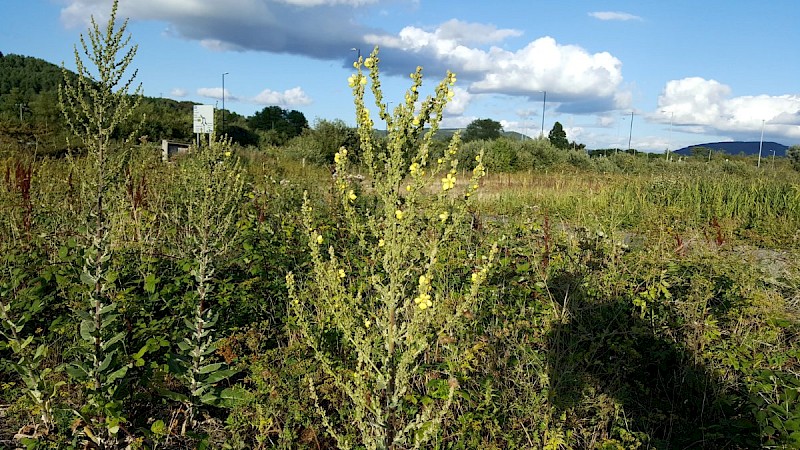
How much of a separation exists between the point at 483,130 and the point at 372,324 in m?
33.0

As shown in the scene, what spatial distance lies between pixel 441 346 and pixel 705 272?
235 centimetres

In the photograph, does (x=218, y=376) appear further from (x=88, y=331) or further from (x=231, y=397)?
(x=88, y=331)

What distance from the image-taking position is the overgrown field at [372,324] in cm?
209

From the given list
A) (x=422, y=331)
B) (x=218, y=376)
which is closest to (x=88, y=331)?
(x=218, y=376)

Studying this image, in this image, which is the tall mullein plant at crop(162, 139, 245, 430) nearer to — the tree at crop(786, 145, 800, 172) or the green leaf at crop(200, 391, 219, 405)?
the green leaf at crop(200, 391, 219, 405)

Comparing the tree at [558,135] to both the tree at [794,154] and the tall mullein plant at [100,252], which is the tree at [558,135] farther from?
the tall mullein plant at [100,252]

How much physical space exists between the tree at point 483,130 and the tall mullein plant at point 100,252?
2890 cm

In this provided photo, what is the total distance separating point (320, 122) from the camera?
872 inches

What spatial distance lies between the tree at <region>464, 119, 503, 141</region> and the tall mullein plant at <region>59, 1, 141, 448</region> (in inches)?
1138

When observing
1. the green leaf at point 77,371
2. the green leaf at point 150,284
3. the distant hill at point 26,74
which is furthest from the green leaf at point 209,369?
the distant hill at point 26,74

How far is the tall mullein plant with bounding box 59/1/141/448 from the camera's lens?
243cm

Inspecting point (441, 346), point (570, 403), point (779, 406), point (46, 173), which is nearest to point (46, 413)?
point (441, 346)

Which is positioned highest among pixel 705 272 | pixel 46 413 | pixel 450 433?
pixel 705 272

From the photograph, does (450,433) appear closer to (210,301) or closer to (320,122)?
(210,301)
